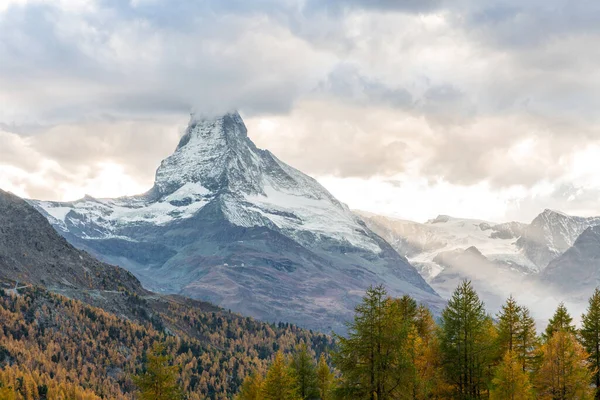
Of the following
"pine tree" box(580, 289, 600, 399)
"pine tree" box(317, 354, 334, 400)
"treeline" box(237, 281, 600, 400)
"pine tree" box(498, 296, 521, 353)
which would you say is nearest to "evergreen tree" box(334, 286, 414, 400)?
"treeline" box(237, 281, 600, 400)

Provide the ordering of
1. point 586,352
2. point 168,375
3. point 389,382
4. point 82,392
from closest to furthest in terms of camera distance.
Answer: point 389,382, point 586,352, point 168,375, point 82,392

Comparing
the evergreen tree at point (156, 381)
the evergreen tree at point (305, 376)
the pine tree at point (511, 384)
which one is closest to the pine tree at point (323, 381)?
the evergreen tree at point (305, 376)

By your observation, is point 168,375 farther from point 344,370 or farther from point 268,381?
point 344,370

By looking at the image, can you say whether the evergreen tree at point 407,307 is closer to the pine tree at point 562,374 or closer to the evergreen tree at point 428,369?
the evergreen tree at point 428,369

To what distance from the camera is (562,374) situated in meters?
67.9

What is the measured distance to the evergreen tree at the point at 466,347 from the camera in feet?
227

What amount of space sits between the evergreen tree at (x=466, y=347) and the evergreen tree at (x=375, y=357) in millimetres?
7670

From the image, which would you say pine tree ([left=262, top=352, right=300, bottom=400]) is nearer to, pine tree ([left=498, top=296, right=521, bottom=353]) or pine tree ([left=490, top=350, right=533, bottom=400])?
pine tree ([left=490, top=350, right=533, bottom=400])

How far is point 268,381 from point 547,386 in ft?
85.1

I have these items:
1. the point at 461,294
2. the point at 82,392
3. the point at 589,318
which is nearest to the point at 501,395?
the point at 461,294

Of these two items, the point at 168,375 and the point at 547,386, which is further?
the point at 168,375

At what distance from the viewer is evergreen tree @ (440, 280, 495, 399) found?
69.1 meters

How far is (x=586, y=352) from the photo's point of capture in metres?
74.4

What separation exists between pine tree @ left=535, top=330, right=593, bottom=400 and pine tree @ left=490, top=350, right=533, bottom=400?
409 centimetres
